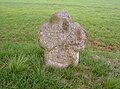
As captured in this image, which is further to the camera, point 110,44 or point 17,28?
point 17,28

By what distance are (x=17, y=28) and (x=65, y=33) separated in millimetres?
8339

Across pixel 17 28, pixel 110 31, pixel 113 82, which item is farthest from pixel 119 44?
pixel 113 82

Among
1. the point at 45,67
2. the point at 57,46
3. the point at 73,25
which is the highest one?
the point at 73,25

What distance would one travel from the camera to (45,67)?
23.6ft

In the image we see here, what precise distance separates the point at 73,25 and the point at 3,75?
238cm

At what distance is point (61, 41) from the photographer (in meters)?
7.30

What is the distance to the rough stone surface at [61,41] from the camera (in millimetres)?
7316

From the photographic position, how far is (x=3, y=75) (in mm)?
6551

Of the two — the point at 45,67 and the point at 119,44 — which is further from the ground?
the point at 45,67

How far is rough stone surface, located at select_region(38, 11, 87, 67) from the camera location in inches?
288

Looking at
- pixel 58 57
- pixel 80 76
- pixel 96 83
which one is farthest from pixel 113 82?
pixel 58 57

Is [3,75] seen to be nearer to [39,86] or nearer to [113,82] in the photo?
[39,86]

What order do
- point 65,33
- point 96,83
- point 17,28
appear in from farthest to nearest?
point 17,28, point 65,33, point 96,83

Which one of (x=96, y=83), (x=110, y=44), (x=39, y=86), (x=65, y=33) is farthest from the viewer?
(x=110, y=44)
